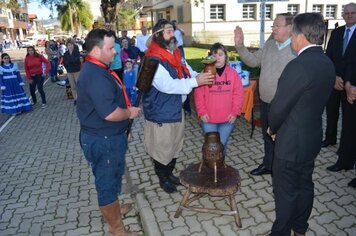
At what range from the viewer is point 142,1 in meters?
51.5

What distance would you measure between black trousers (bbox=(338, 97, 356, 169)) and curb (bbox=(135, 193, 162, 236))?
9.38ft

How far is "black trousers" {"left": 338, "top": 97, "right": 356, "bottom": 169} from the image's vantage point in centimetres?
451

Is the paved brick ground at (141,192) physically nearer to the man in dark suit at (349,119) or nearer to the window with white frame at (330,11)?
the man in dark suit at (349,119)

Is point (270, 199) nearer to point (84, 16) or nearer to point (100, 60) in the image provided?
point (100, 60)

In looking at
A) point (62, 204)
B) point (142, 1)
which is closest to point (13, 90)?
point (62, 204)

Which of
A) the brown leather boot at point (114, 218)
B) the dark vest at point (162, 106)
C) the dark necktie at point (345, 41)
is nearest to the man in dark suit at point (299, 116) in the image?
the dark vest at point (162, 106)

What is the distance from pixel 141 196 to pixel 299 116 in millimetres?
2531

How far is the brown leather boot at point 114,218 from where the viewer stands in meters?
3.33

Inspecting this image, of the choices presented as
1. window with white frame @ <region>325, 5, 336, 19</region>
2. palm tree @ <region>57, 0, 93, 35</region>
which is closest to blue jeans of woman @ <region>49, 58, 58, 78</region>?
window with white frame @ <region>325, 5, 336, 19</region>

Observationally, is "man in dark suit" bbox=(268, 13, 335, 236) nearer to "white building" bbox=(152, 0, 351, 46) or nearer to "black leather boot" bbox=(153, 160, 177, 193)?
"black leather boot" bbox=(153, 160, 177, 193)

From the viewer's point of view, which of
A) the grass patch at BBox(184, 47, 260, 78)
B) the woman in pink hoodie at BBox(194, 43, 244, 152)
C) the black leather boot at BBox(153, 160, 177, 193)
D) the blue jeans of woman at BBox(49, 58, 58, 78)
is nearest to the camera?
the woman in pink hoodie at BBox(194, 43, 244, 152)

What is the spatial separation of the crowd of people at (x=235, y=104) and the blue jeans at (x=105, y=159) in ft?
0.03

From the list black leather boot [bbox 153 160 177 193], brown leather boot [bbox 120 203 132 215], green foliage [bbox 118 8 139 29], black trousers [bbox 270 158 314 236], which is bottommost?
brown leather boot [bbox 120 203 132 215]

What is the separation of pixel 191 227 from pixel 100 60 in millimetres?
2076
